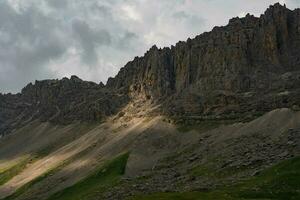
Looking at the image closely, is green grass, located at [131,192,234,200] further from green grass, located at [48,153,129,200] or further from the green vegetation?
green grass, located at [48,153,129,200]

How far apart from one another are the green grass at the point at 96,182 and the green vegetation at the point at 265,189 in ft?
188

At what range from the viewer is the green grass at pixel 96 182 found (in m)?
170

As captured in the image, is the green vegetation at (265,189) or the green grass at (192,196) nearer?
the green vegetation at (265,189)

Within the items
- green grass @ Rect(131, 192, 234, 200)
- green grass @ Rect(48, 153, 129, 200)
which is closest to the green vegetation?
green grass @ Rect(131, 192, 234, 200)

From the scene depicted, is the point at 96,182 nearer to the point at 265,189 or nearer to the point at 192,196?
the point at 192,196

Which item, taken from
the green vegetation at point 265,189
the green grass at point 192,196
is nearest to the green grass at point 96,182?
the green grass at point 192,196

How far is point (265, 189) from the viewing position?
332 feet

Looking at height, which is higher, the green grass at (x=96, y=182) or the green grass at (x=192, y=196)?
the green grass at (x=192, y=196)

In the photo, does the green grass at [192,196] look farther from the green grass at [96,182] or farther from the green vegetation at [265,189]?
the green grass at [96,182]

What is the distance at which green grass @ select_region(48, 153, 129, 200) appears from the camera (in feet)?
558

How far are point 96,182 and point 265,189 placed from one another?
311 feet

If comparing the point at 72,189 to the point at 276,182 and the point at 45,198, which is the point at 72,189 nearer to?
the point at 45,198

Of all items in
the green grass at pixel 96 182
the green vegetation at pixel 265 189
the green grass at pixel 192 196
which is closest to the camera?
the green vegetation at pixel 265 189

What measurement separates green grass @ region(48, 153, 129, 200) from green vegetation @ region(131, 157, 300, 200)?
57181mm
